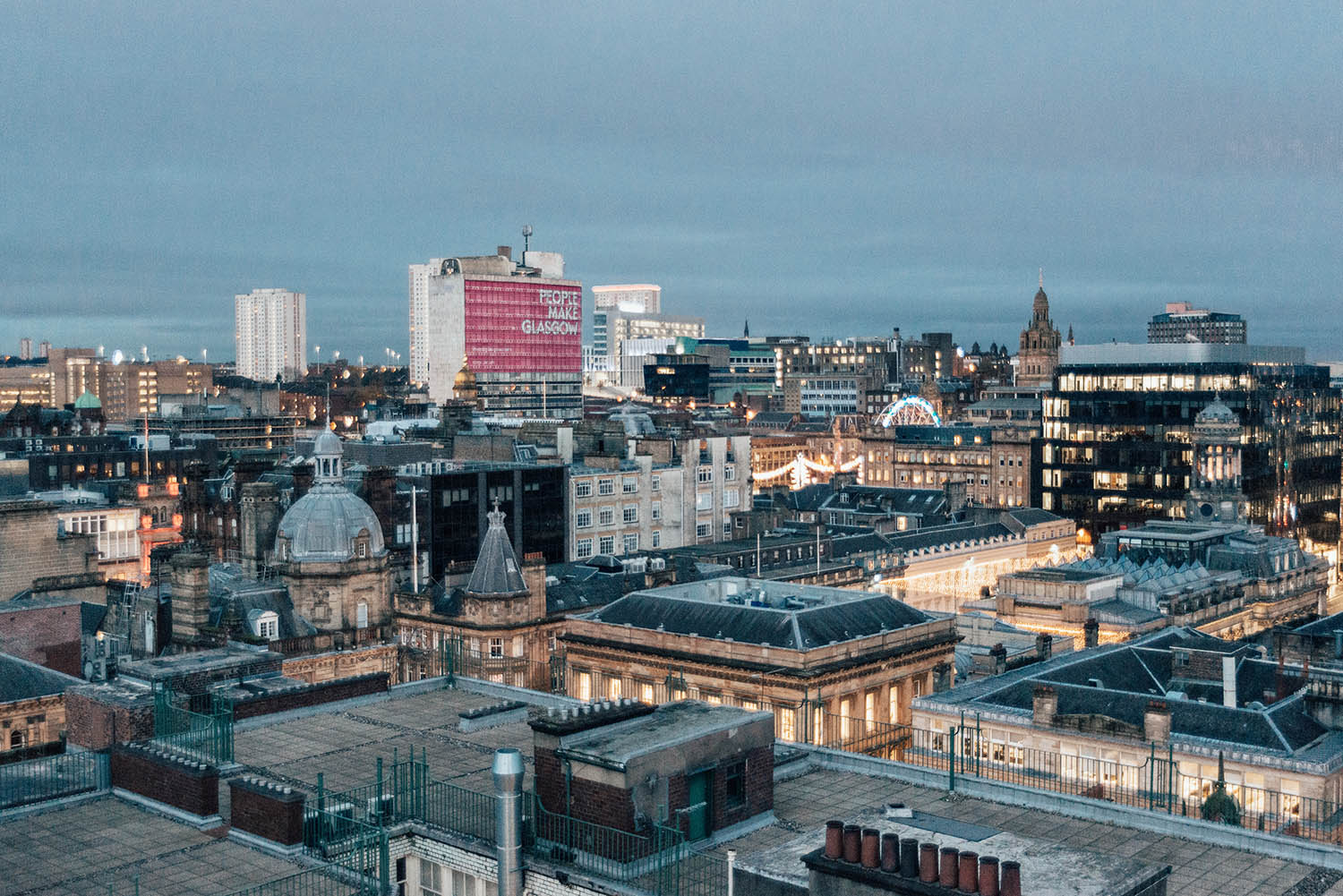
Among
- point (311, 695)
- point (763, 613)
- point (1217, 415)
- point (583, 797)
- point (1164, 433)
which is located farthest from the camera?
point (1164, 433)

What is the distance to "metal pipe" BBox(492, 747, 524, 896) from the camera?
93.0 ft

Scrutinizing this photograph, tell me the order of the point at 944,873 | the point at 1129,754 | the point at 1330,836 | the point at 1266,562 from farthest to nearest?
the point at 1266,562, the point at 1129,754, the point at 1330,836, the point at 944,873

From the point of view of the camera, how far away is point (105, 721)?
41.1 m

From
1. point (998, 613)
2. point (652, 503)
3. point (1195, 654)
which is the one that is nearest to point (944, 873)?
point (1195, 654)

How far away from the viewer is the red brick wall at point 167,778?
107 ft

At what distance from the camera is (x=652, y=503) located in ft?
433

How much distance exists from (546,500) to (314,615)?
3714cm

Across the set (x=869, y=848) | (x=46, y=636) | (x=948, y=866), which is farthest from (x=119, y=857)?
(x=46, y=636)

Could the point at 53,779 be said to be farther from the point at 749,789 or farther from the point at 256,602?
the point at 256,602

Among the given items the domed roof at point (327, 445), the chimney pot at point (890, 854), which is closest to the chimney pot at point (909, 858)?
the chimney pot at point (890, 854)

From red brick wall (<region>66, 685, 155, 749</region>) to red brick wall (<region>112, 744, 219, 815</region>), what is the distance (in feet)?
17.0

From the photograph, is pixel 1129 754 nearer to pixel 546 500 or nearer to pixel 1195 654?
pixel 1195 654

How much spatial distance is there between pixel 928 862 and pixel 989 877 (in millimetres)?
1062

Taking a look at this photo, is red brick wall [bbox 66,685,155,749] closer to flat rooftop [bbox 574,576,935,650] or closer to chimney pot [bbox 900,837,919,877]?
chimney pot [bbox 900,837,919,877]
